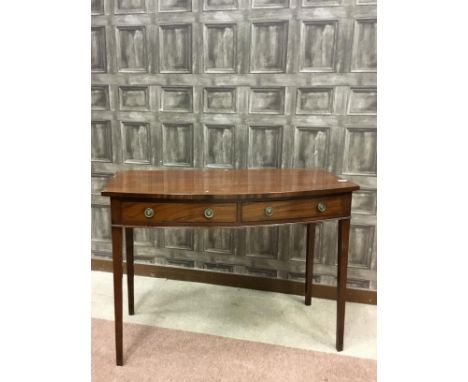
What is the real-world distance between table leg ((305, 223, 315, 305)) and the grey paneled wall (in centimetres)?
15

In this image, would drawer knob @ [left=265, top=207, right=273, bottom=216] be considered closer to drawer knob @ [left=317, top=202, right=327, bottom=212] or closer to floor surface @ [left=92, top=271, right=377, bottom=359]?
drawer knob @ [left=317, top=202, right=327, bottom=212]

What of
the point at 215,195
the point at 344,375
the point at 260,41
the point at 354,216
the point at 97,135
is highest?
the point at 260,41

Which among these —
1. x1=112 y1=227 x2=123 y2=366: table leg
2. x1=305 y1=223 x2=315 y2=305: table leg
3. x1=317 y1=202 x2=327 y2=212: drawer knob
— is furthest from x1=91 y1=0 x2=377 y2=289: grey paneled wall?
x1=112 y1=227 x2=123 y2=366: table leg

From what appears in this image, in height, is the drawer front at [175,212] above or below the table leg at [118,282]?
above

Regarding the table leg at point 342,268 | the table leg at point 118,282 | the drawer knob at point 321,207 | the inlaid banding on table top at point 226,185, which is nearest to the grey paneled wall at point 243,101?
the inlaid banding on table top at point 226,185

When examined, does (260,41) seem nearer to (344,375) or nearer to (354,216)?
(354,216)

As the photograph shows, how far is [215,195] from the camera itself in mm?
1697

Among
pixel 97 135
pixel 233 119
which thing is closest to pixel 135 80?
pixel 97 135

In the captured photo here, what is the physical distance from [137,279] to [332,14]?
225cm

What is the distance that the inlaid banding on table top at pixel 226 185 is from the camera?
1.71 meters

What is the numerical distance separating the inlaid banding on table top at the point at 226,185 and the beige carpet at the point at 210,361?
0.87 meters

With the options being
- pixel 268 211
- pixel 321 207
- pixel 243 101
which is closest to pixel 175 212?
pixel 268 211

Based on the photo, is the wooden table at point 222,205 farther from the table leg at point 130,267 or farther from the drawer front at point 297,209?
the table leg at point 130,267

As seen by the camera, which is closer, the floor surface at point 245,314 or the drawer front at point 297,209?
the drawer front at point 297,209
